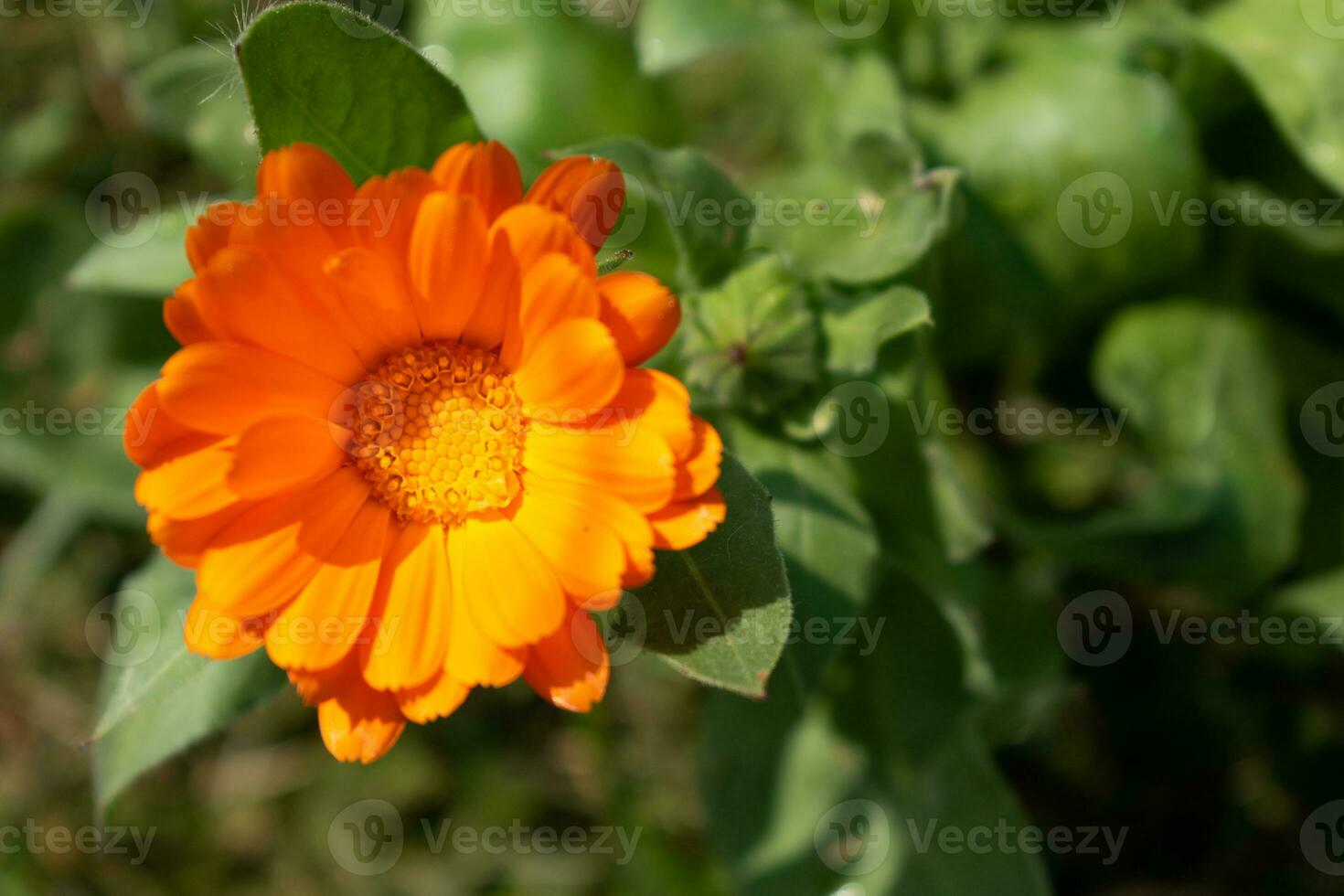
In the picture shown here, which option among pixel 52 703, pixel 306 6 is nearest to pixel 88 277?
pixel 306 6

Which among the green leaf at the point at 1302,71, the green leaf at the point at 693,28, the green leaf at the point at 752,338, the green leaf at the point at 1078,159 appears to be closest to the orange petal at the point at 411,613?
the green leaf at the point at 752,338

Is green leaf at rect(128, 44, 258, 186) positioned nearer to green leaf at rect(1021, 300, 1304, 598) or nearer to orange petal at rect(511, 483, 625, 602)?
orange petal at rect(511, 483, 625, 602)

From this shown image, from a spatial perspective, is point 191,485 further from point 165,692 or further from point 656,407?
point 656,407

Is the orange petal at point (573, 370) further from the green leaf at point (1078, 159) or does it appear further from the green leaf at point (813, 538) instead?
the green leaf at point (1078, 159)

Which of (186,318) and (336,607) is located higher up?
(186,318)

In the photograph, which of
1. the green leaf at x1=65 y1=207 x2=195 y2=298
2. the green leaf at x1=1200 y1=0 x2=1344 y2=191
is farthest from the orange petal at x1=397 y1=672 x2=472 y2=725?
the green leaf at x1=1200 y1=0 x2=1344 y2=191

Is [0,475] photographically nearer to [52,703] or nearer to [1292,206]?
[52,703]

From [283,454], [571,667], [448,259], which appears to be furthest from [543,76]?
[571,667]
